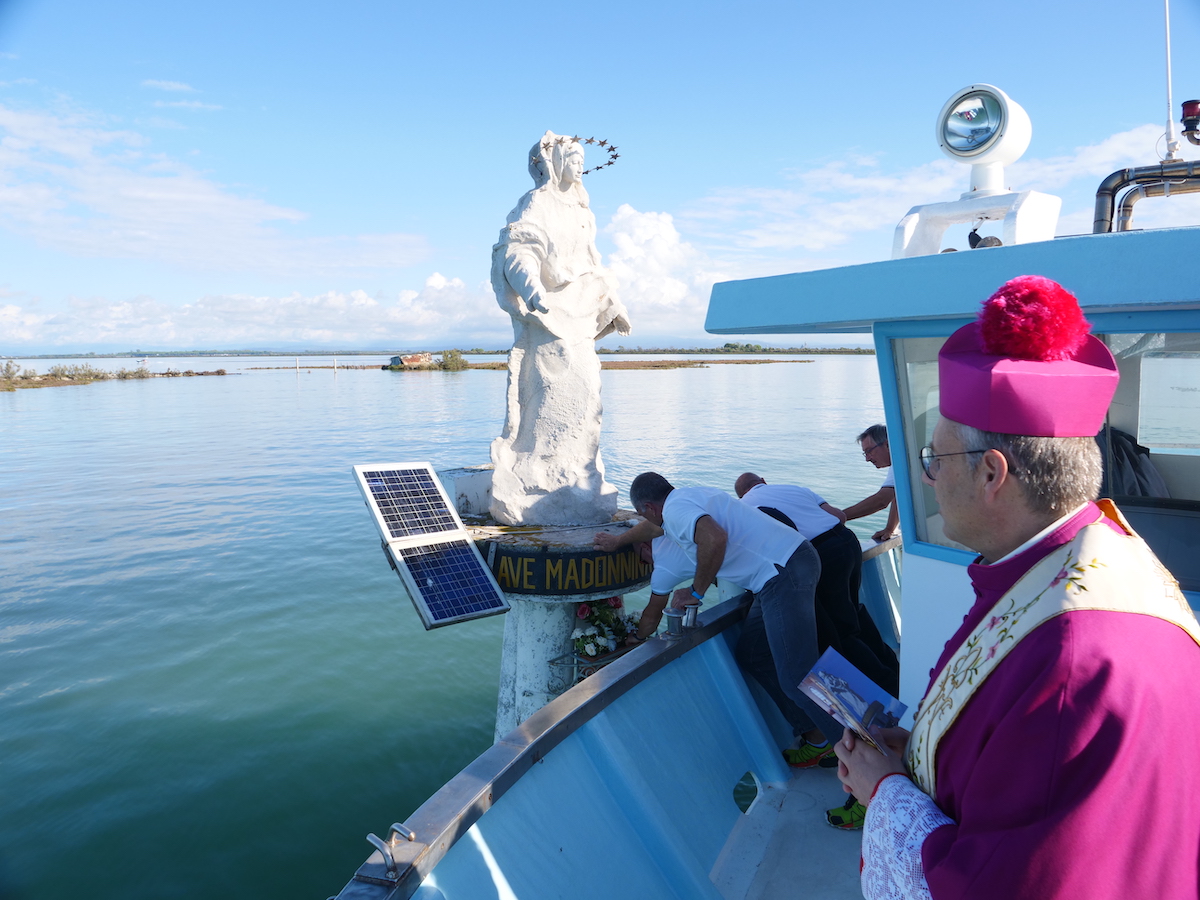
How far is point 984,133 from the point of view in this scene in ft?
11.0

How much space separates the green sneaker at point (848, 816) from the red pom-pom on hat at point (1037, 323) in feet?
8.13

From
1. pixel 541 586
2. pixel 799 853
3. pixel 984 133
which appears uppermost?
pixel 984 133

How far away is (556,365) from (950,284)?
10.1 ft

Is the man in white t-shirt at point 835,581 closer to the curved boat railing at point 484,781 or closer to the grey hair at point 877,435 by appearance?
the grey hair at point 877,435

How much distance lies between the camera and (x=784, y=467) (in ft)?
58.4

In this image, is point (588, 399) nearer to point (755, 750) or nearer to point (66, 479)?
point (755, 750)

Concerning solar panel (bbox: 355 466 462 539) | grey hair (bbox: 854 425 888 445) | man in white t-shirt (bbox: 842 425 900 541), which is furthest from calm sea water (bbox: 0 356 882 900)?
grey hair (bbox: 854 425 888 445)

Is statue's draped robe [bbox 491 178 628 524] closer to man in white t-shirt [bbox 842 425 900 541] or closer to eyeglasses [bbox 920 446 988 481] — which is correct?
man in white t-shirt [bbox 842 425 900 541]

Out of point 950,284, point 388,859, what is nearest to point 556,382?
point 950,284

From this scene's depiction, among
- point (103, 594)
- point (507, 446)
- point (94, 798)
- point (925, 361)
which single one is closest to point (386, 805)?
point (94, 798)

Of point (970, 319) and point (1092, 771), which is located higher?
point (970, 319)

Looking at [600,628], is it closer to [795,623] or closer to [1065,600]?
[795,623]

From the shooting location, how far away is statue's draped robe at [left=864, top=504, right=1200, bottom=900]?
946 mm

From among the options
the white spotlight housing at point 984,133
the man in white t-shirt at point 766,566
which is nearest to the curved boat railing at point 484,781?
the man in white t-shirt at point 766,566
